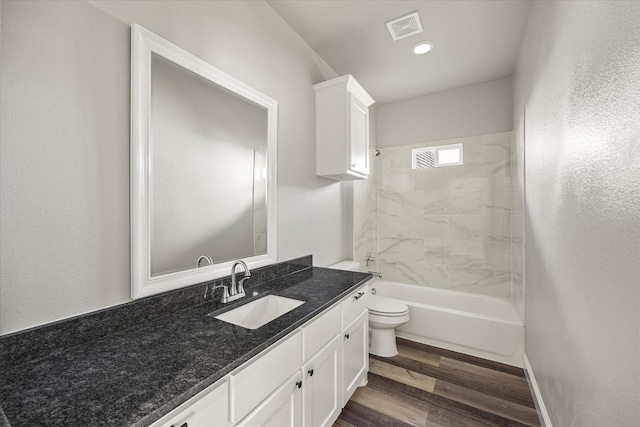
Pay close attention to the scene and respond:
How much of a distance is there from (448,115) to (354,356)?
2906 mm

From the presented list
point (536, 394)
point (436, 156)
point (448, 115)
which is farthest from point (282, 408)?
point (448, 115)

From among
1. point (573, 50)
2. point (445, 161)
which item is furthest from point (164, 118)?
point (445, 161)

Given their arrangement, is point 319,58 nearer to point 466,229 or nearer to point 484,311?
point 466,229

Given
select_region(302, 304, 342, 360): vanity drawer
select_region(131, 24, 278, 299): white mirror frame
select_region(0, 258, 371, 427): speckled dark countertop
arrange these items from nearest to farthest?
select_region(0, 258, 371, 427): speckled dark countertop, select_region(131, 24, 278, 299): white mirror frame, select_region(302, 304, 342, 360): vanity drawer

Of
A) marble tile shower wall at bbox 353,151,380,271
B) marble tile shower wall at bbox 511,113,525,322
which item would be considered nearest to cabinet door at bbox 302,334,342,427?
marble tile shower wall at bbox 353,151,380,271

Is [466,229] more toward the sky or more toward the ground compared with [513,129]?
more toward the ground

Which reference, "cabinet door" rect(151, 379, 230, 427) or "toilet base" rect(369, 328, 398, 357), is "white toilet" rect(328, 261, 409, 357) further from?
"cabinet door" rect(151, 379, 230, 427)

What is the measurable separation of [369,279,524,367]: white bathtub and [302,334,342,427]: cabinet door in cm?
144

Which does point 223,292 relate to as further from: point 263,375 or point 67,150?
point 67,150

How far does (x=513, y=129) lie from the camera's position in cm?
281

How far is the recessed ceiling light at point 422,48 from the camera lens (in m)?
2.34

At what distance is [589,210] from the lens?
39.2 inches

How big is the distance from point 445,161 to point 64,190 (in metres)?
3.43

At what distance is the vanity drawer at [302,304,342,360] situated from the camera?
4.18ft
